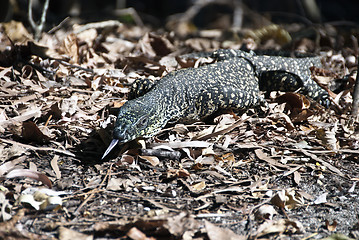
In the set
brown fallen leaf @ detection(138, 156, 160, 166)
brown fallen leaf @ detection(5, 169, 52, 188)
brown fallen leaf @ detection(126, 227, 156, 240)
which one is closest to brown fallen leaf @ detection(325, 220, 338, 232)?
brown fallen leaf @ detection(126, 227, 156, 240)

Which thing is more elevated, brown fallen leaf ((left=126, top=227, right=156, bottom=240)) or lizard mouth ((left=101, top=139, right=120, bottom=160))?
lizard mouth ((left=101, top=139, right=120, bottom=160))

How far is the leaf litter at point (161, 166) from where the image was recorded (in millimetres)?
3645

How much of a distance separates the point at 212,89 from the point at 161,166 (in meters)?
1.86

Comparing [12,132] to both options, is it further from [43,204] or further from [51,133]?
[43,204]

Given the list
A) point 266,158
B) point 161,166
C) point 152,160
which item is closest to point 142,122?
point 152,160

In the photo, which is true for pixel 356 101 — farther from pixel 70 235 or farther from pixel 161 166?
pixel 70 235

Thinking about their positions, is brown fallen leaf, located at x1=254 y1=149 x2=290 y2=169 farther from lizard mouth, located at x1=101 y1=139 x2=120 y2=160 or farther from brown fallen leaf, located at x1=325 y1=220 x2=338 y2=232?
lizard mouth, located at x1=101 y1=139 x2=120 y2=160

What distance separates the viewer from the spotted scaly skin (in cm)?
499

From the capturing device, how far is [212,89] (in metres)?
6.00

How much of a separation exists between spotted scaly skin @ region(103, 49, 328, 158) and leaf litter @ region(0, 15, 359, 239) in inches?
9.6

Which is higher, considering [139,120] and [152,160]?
[139,120]

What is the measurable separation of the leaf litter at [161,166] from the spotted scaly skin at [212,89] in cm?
24

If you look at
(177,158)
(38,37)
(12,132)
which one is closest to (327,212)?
(177,158)

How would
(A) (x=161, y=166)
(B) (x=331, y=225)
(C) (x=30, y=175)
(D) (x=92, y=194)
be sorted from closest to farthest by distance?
(B) (x=331, y=225), (D) (x=92, y=194), (C) (x=30, y=175), (A) (x=161, y=166)
